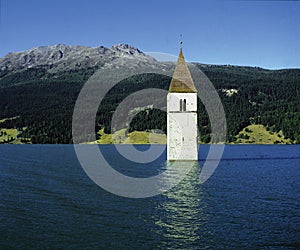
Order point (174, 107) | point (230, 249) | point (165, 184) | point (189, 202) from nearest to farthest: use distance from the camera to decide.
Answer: point (230, 249), point (189, 202), point (165, 184), point (174, 107)

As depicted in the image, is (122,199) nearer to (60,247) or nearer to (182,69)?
(60,247)

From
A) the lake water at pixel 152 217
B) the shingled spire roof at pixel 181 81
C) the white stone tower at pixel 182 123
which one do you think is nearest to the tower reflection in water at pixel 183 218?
the lake water at pixel 152 217

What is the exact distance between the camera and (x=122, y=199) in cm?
3500

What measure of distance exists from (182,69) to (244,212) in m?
41.5

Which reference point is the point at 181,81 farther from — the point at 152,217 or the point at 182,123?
the point at 152,217

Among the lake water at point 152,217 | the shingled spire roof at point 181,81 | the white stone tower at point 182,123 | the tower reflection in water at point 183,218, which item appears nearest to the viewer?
the lake water at point 152,217

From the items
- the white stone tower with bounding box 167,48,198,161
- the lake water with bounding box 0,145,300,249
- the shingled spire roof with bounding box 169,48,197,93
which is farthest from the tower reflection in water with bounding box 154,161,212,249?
the shingled spire roof with bounding box 169,48,197,93

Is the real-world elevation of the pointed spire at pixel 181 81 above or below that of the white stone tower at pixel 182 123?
above

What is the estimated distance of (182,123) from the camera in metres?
63.5

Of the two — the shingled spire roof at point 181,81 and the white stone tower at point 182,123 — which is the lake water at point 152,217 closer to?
the white stone tower at point 182,123

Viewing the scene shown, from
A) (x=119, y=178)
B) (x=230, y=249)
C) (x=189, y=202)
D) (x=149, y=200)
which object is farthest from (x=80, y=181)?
(x=230, y=249)

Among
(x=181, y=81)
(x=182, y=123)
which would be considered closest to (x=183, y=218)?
(x=182, y=123)

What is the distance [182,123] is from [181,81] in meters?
8.15

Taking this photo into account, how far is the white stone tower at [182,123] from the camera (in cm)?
6312
